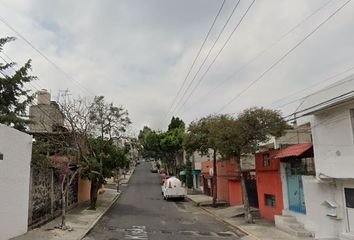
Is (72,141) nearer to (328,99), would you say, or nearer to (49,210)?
(49,210)

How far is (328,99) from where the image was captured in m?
15.8

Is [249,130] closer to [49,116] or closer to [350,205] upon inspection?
[350,205]

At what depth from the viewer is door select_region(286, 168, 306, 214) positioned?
19062 millimetres

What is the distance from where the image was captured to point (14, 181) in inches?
600

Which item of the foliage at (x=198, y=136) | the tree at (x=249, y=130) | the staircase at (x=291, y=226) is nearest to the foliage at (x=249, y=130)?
the tree at (x=249, y=130)

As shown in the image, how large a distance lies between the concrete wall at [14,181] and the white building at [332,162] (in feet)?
38.2

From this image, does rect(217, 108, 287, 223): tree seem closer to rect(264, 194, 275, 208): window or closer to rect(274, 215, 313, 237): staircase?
rect(264, 194, 275, 208): window

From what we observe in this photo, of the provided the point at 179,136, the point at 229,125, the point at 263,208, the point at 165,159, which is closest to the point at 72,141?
the point at 229,125

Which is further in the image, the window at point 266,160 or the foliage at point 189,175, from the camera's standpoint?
the foliage at point 189,175

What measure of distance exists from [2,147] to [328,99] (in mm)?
12168

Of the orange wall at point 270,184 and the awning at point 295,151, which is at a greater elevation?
the awning at point 295,151

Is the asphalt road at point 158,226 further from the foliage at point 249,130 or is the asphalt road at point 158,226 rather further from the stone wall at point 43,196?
the foliage at point 249,130

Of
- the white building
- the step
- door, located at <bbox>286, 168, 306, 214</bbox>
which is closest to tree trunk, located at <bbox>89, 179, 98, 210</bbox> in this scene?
door, located at <bbox>286, 168, 306, 214</bbox>

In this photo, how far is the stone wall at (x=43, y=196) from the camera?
1838 cm
